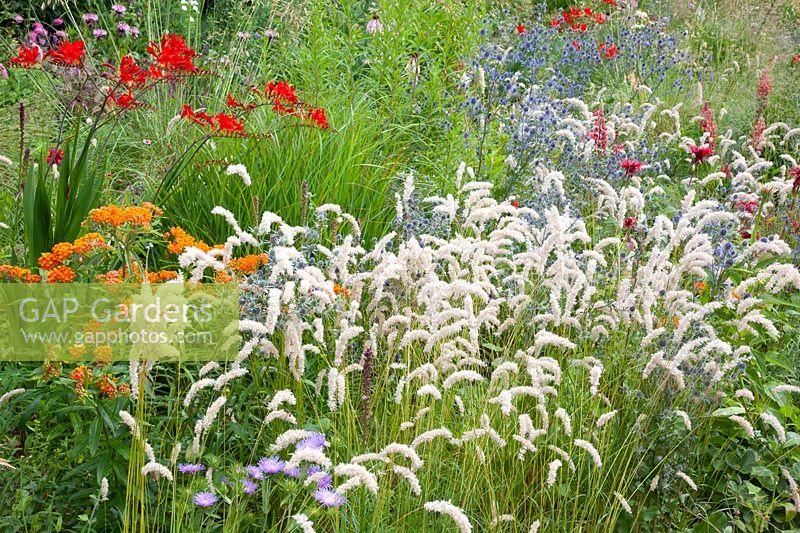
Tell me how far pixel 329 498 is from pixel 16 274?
1488mm

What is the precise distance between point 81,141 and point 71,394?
297 cm

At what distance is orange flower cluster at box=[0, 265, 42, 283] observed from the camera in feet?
10.7

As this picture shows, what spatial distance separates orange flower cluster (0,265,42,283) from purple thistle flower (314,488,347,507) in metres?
1.41

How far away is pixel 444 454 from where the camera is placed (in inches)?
133

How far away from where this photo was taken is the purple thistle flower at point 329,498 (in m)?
2.50

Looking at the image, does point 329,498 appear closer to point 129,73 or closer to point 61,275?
point 61,275

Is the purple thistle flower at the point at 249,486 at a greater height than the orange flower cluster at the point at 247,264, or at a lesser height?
lesser

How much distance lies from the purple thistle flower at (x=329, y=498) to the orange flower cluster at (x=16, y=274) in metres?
1.41

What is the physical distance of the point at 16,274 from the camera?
10.6 ft

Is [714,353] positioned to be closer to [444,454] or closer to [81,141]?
[444,454]

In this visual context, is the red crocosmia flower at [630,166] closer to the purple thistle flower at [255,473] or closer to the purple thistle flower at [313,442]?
the purple thistle flower at [313,442]

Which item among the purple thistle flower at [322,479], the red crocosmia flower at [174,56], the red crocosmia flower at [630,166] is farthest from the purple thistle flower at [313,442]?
the red crocosmia flower at [630,166]

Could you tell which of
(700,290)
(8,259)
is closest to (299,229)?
(8,259)

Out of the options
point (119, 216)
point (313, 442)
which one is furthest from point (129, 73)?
point (313, 442)
